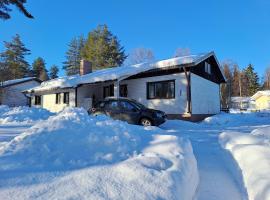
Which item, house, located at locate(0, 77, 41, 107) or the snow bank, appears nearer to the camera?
the snow bank

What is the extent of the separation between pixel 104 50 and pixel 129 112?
3777cm

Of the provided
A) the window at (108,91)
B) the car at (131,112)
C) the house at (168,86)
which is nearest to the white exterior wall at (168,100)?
the house at (168,86)

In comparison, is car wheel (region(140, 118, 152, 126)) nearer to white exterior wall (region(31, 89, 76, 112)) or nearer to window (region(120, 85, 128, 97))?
window (region(120, 85, 128, 97))

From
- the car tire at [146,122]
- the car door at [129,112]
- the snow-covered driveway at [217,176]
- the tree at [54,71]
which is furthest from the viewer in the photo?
the tree at [54,71]

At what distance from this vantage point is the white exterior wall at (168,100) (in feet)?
58.0

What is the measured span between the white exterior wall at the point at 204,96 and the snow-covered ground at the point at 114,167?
12.4 metres

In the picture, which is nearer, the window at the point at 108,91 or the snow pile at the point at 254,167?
the snow pile at the point at 254,167

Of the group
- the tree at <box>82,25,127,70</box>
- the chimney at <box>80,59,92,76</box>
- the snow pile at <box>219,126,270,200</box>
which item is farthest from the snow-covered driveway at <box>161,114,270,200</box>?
the tree at <box>82,25,127,70</box>

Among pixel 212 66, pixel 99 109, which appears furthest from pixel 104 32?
pixel 99 109

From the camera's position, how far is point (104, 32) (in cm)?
5244

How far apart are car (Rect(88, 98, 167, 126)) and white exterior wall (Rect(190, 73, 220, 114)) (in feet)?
18.3

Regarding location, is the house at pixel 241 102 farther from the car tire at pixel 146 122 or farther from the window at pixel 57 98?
the car tire at pixel 146 122

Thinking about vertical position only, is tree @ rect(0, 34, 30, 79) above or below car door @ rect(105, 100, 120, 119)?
above

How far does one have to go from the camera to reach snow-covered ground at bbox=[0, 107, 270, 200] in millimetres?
3045
